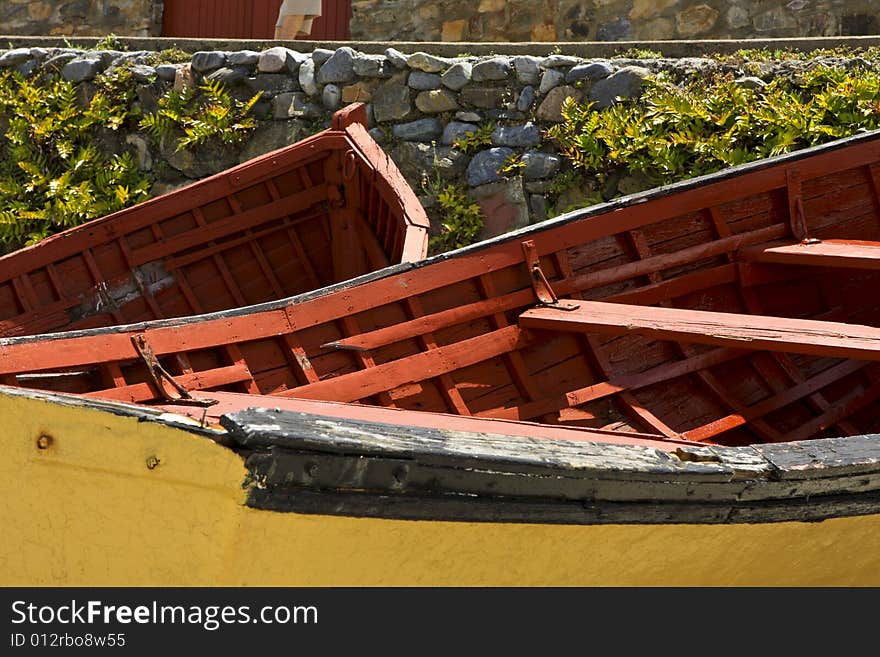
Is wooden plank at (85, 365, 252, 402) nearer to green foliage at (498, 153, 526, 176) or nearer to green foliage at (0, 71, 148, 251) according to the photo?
green foliage at (498, 153, 526, 176)

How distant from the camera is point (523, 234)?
5.25m

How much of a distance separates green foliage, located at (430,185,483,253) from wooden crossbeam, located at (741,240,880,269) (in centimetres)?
260

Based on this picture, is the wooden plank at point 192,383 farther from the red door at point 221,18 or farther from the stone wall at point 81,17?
the stone wall at point 81,17

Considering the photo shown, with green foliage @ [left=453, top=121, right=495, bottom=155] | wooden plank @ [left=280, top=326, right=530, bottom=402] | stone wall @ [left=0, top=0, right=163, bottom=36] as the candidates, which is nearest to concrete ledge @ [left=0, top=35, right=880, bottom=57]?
green foliage @ [left=453, top=121, right=495, bottom=155]

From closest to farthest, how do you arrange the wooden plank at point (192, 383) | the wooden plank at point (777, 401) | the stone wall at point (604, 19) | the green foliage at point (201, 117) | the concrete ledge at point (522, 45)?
the wooden plank at point (192, 383) < the wooden plank at point (777, 401) < the concrete ledge at point (522, 45) < the green foliage at point (201, 117) < the stone wall at point (604, 19)

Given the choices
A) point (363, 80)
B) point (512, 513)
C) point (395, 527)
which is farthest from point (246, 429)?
point (363, 80)

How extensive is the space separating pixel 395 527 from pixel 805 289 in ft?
13.0

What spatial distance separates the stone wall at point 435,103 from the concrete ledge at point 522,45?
0.42 ft

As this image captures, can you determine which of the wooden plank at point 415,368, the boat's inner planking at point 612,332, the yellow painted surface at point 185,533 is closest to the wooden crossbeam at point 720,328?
the boat's inner planking at point 612,332

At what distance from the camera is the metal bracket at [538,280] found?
207 inches

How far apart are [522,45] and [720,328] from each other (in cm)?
457

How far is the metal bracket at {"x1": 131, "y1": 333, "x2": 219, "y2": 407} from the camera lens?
169 inches

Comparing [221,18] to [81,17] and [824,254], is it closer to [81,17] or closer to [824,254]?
[81,17]

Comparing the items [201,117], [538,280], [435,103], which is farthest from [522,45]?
[538,280]
